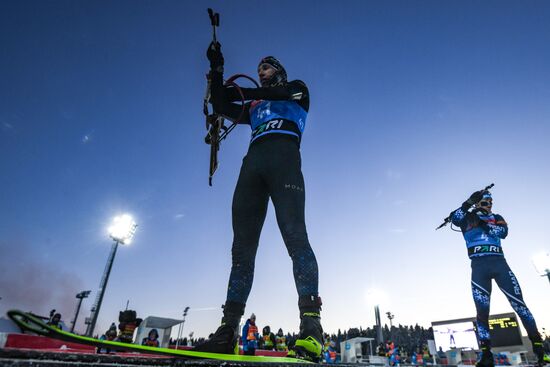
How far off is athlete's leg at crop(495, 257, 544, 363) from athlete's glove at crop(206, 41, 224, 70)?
5.68 m

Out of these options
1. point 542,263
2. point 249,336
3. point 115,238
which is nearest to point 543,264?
point 542,263

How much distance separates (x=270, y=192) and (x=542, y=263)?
1849 cm

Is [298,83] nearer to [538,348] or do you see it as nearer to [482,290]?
[482,290]

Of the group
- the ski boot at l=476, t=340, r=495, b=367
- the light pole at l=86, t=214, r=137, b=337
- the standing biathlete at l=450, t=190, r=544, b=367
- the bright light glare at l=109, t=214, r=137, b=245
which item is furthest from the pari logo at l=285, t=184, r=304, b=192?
the bright light glare at l=109, t=214, r=137, b=245

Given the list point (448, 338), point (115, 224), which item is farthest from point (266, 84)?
point (448, 338)

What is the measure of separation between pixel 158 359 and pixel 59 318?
14017 millimetres

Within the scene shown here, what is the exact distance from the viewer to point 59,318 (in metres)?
11.9

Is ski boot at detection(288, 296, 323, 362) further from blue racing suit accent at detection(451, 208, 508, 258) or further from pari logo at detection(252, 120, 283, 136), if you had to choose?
blue racing suit accent at detection(451, 208, 508, 258)

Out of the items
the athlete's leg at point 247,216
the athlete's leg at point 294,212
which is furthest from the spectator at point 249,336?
the athlete's leg at point 294,212

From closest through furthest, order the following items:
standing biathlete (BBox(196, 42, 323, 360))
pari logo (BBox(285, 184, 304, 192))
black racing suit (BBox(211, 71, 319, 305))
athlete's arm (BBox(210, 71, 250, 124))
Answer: standing biathlete (BBox(196, 42, 323, 360))
black racing suit (BBox(211, 71, 319, 305))
pari logo (BBox(285, 184, 304, 192))
athlete's arm (BBox(210, 71, 250, 124))

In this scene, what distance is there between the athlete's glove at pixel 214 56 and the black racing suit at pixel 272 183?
11cm

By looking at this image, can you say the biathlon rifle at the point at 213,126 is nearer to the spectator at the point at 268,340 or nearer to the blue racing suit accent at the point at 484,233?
the blue racing suit accent at the point at 484,233

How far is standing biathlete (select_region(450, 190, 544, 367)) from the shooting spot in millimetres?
5094

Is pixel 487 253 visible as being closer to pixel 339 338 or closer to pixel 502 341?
pixel 502 341
